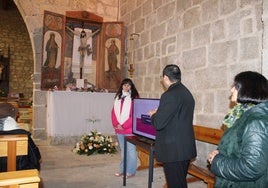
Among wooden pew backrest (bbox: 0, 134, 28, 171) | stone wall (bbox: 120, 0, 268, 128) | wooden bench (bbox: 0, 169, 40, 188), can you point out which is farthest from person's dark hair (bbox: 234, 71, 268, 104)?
wooden pew backrest (bbox: 0, 134, 28, 171)

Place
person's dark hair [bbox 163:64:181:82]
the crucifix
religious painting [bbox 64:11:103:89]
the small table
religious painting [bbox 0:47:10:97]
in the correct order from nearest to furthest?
person's dark hair [bbox 163:64:181:82] → the small table → religious painting [bbox 64:11:103:89] → the crucifix → religious painting [bbox 0:47:10:97]

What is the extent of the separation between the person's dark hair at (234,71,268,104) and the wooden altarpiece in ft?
16.9

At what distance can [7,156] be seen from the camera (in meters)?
2.50

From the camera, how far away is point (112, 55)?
6.62m

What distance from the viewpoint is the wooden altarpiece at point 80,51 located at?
614cm

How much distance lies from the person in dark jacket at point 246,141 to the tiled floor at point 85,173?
2.22m

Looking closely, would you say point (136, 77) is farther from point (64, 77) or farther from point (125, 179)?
point (125, 179)

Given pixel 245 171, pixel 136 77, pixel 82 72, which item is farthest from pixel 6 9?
pixel 245 171

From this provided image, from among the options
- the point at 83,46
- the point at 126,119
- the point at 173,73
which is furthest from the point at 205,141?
the point at 83,46

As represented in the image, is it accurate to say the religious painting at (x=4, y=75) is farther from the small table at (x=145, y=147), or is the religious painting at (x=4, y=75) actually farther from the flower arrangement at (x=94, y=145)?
the small table at (x=145, y=147)

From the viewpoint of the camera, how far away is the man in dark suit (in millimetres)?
2375

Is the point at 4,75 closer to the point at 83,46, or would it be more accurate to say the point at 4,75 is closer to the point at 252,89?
the point at 83,46

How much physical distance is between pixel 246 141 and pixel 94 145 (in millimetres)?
4147

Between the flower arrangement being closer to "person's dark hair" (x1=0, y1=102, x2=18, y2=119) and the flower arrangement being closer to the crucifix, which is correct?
the crucifix
